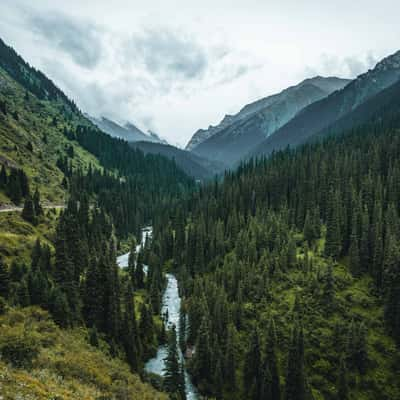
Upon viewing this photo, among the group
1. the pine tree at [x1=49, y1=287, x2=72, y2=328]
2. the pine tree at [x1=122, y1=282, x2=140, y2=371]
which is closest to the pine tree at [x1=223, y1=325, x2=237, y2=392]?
the pine tree at [x1=122, y1=282, x2=140, y2=371]

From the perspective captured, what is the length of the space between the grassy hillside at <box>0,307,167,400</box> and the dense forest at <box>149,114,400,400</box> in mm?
28079

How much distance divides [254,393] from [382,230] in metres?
61.8

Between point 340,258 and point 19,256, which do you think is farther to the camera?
point 340,258

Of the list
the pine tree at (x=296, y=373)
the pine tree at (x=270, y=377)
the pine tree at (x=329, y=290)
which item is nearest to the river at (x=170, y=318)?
the pine tree at (x=270, y=377)

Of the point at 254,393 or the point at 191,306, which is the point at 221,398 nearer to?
the point at 254,393

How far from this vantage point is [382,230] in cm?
9081

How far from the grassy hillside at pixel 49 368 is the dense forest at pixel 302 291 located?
1105 inches

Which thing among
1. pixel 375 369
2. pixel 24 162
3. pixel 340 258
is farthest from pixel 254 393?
pixel 24 162

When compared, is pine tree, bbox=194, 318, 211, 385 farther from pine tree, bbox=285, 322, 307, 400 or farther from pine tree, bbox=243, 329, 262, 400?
pine tree, bbox=285, 322, 307, 400

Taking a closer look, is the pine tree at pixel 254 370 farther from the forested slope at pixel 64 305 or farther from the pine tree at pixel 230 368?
the forested slope at pixel 64 305

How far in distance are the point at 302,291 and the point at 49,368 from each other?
64.7 meters

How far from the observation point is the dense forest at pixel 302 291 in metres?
59.9

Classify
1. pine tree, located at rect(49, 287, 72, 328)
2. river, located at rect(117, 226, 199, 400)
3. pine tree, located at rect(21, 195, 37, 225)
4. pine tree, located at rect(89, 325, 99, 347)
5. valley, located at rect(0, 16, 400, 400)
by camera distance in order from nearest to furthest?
valley, located at rect(0, 16, 400, 400)
pine tree, located at rect(49, 287, 72, 328)
pine tree, located at rect(89, 325, 99, 347)
river, located at rect(117, 226, 199, 400)
pine tree, located at rect(21, 195, 37, 225)

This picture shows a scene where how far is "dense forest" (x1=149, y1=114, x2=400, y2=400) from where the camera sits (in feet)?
196
